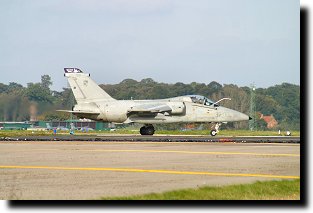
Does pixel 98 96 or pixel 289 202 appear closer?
pixel 289 202

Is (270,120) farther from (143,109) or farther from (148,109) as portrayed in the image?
(143,109)

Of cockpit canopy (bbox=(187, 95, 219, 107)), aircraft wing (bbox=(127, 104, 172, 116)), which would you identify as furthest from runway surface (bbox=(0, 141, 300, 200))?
cockpit canopy (bbox=(187, 95, 219, 107))

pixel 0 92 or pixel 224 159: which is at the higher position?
pixel 0 92

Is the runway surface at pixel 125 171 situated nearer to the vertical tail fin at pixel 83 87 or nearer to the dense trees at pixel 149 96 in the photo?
the dense trees at pixel 149 96

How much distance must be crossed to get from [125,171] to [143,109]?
32.6m

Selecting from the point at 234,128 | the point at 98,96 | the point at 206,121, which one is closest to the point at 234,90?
the point at 234,128

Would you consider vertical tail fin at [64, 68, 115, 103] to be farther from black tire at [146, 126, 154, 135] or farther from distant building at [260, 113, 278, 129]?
distant building at [260, 113, 278, 129]

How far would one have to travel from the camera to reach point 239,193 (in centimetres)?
1220

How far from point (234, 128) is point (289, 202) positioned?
49121 mm

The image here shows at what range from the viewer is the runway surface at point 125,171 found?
12.3 metres

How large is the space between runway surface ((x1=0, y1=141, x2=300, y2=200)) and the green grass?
1.83ft

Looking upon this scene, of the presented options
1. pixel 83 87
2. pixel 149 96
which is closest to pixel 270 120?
pixel 149 96

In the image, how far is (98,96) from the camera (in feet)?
160

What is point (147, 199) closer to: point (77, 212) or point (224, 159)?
point (77, 212)
